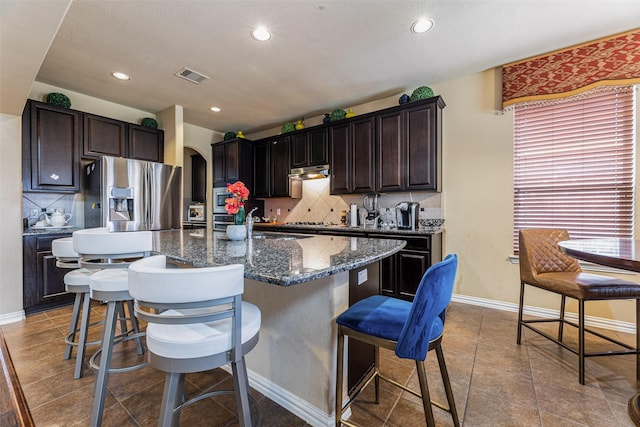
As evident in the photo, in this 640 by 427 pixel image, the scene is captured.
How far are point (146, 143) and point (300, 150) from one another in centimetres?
227

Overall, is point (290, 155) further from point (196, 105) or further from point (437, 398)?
point (437, 398)

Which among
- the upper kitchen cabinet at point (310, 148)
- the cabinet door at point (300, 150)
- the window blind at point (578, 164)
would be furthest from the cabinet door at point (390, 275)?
the cabinet door at point (300, 150)

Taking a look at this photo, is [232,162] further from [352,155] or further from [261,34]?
[261,34]

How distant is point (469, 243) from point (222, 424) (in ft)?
9.84

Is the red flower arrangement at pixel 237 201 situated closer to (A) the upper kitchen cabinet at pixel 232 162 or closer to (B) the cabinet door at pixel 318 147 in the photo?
(B) the cabinet door at pixel 318 147

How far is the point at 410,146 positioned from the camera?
330 cm

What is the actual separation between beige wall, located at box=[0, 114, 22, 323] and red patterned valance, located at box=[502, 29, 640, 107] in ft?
16.9

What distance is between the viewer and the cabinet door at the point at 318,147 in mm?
4055

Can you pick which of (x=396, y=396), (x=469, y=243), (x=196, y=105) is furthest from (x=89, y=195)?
(x=469, y=243)

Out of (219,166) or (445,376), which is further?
(219,166)

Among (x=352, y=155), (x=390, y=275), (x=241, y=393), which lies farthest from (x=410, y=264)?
(x=241, y=393)

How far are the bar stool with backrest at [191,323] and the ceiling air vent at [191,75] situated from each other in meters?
2.78

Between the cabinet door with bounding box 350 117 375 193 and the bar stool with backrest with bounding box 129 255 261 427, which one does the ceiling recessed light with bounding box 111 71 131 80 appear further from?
the bar stool with backrest with bounding box 129 255 261 427

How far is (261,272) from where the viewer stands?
39.7 inches
